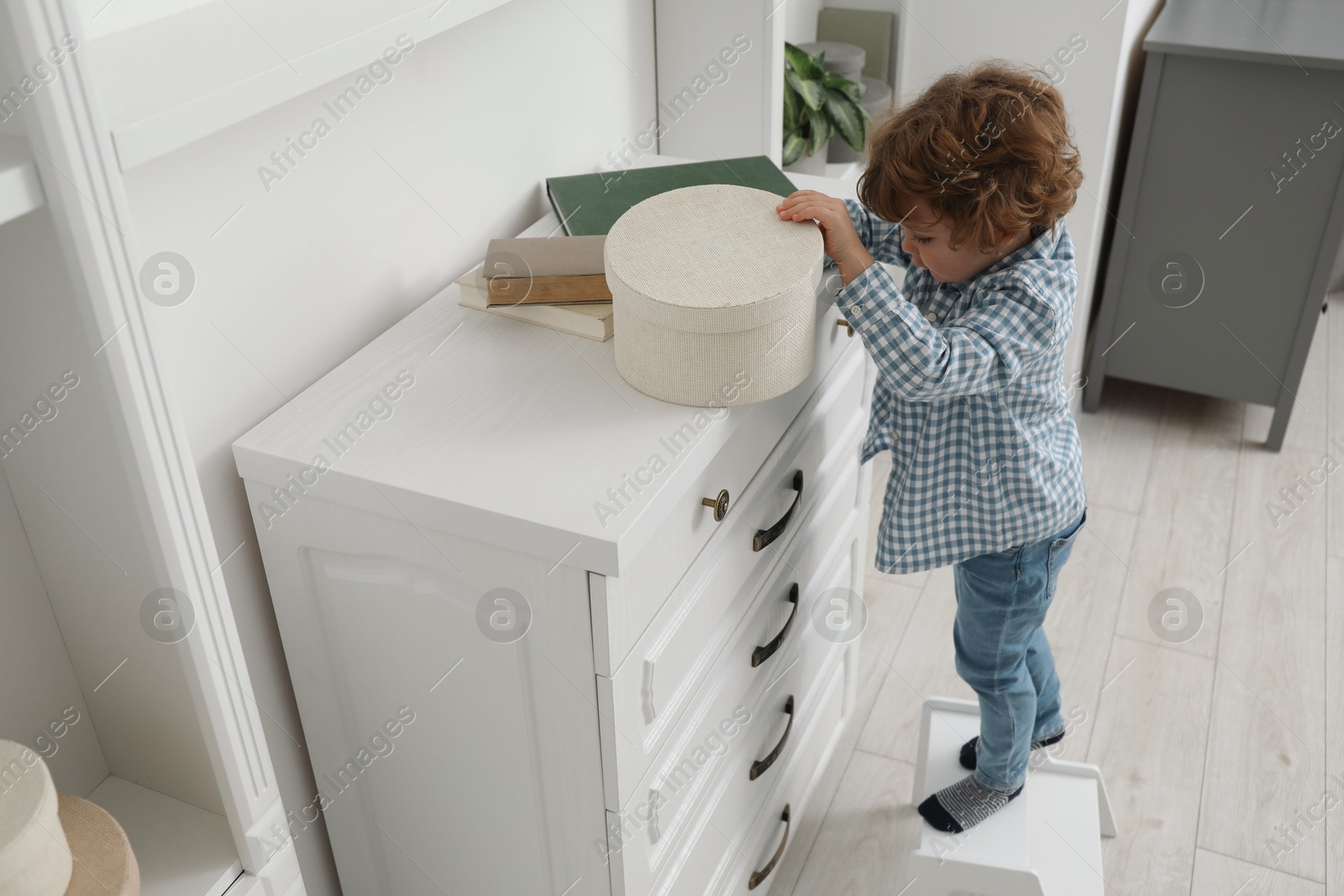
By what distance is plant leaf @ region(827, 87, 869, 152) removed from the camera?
73.5 inches

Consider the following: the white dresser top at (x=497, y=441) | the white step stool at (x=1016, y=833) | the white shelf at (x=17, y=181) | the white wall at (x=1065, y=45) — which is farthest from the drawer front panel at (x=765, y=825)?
the white wall at (x=1065, y=45)

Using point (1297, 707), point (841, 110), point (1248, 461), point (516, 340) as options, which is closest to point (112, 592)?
point (516, 340)

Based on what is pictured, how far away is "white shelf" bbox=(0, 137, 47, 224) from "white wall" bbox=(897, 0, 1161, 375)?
1722mm

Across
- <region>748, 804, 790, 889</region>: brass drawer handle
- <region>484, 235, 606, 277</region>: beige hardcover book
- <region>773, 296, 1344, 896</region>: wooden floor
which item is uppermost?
<region>484, 235, 606, 277</region>: beige hardcover book

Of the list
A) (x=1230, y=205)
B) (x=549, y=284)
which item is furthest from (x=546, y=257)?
(x=1230, y=205)

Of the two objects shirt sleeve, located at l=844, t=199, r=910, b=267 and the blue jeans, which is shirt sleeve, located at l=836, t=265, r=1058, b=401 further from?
the blue jeans

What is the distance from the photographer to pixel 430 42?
110 centimetres

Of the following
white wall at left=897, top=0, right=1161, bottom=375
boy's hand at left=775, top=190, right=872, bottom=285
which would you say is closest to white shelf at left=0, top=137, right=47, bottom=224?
boy's hand at left=775, top=190, right=872, bottom=285

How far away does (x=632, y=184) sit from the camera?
50.4 inches

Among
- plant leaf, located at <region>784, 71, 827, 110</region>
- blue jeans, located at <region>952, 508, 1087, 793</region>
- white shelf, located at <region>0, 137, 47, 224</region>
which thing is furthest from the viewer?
plant leaf, located at <region>784, 71, 827, 110</region>

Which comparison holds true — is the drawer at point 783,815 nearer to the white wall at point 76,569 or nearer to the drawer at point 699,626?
the drawer at point 699,626

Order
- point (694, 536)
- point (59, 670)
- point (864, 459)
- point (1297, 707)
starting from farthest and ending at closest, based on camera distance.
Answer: point (1297, 707), point (864, 459), point (694, 536), point (59, 670)

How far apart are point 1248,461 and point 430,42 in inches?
77.6

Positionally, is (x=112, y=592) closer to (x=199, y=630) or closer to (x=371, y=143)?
(x=199, y=630)
